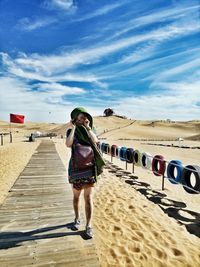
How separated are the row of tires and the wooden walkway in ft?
12.4

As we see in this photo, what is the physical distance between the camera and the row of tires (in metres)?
7.62

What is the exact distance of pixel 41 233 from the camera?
4449mm

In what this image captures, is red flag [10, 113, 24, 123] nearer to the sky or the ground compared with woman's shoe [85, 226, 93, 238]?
nearer to the sky

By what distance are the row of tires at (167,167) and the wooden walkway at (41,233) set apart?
3770 mm

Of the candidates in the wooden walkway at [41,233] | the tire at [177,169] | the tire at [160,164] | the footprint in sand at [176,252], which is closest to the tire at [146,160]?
the tire at [160,164]

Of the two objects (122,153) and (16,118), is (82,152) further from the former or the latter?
(16,118)

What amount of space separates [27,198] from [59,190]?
1157 mm

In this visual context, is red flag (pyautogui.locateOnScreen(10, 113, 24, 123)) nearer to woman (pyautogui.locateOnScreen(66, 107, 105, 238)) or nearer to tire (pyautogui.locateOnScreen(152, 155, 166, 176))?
tire (pyautogui.locateOnScreen(152, 155, 166, 176))

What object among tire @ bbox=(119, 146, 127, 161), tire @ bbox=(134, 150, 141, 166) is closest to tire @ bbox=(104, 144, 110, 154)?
tire @ bbox=(119, 146, 127, 161)

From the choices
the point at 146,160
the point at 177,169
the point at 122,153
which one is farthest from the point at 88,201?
the point at 122,153

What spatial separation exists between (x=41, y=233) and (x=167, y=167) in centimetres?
608

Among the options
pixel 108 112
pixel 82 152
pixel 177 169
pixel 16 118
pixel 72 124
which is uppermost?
pixel 108 112

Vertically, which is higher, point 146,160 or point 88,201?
point 88,201

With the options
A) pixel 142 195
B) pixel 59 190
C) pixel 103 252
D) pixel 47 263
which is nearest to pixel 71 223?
pixel 103 252
